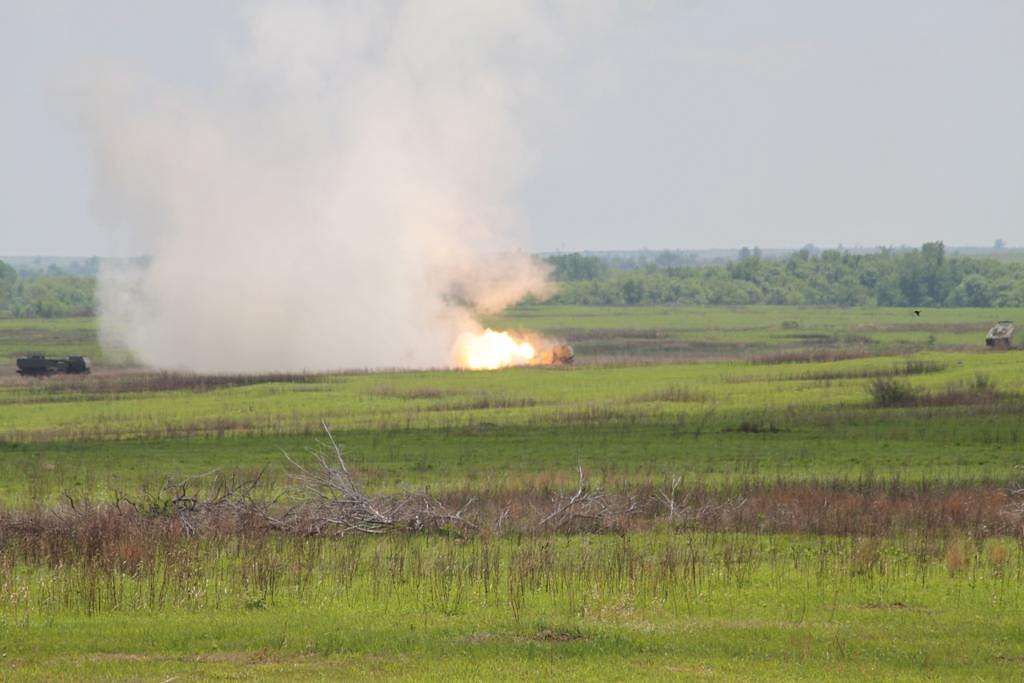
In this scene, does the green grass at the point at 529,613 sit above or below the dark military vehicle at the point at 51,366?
below

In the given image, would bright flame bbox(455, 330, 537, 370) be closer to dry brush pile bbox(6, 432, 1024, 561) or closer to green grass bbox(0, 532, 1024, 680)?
dry brush pile bbox(6, 432, 1024, 561)

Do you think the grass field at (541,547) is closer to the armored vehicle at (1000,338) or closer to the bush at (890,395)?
the bush at (890,395)

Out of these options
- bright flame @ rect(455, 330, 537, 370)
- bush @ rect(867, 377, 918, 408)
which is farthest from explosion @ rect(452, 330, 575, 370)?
bush @ rect(867, 377, 918, 408)

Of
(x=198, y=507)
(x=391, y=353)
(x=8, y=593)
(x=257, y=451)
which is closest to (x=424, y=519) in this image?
(x=198, y=507)

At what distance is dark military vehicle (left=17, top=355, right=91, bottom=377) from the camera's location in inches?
3642

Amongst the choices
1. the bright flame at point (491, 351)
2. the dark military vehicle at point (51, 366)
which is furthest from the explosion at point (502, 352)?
the dark military vehicle at point (51, 366)

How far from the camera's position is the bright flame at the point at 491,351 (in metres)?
97.4

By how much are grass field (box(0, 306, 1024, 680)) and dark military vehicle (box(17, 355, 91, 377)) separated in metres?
27.2

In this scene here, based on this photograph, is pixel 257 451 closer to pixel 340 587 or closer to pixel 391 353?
pixel 340 587

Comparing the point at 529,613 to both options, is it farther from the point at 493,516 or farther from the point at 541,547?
the point at 493,516

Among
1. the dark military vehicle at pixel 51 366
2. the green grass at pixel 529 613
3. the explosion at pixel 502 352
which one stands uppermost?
the explosion at pixel 502 352

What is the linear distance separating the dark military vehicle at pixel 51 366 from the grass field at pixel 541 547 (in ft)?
89.2

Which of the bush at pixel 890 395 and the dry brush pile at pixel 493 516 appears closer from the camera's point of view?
the dry brush pile at pixel 493 516

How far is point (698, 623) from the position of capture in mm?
21578
